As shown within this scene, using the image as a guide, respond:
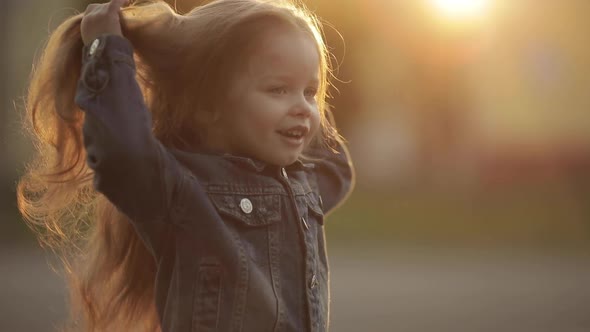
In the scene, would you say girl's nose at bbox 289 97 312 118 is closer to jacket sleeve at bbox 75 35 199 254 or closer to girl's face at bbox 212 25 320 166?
girl's face at bbox 212 25 320 166

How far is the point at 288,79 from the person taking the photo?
2291 millimetres

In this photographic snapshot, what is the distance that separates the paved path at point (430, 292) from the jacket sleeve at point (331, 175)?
120 inches

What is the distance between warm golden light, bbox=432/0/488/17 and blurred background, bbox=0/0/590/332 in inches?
1.5

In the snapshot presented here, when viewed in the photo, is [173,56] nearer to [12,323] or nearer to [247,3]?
[247,3]

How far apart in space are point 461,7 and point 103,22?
12691 millimetres

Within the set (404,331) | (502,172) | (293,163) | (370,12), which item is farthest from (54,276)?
(370,12)

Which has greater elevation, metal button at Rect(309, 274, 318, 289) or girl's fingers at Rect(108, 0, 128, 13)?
girl's fingers at Rect(108, 0, 128, 13)

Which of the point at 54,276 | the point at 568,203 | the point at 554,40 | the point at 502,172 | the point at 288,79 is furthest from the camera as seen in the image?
the point at 554,40

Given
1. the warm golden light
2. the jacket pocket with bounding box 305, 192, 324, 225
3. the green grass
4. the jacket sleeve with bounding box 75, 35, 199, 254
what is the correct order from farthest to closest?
the warm golden light, the green grass, the jacket pocket with bounding box 305, 192, 324, 225, the jacket sleeve with bounding box 75, 35, 199, 254

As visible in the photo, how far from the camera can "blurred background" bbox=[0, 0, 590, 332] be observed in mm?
6734

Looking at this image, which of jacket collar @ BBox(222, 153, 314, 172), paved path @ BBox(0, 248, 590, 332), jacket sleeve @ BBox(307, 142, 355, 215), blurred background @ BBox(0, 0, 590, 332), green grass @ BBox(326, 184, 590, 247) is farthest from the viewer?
green grass @ BBox(326, 184, 590, 247)

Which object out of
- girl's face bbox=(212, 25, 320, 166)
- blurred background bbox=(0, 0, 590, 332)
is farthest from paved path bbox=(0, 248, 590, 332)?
girl's face bbox=(212, 25, 320, 166)

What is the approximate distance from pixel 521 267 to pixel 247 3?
19.9ft

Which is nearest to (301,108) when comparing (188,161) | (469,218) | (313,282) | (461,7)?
(188,161)
